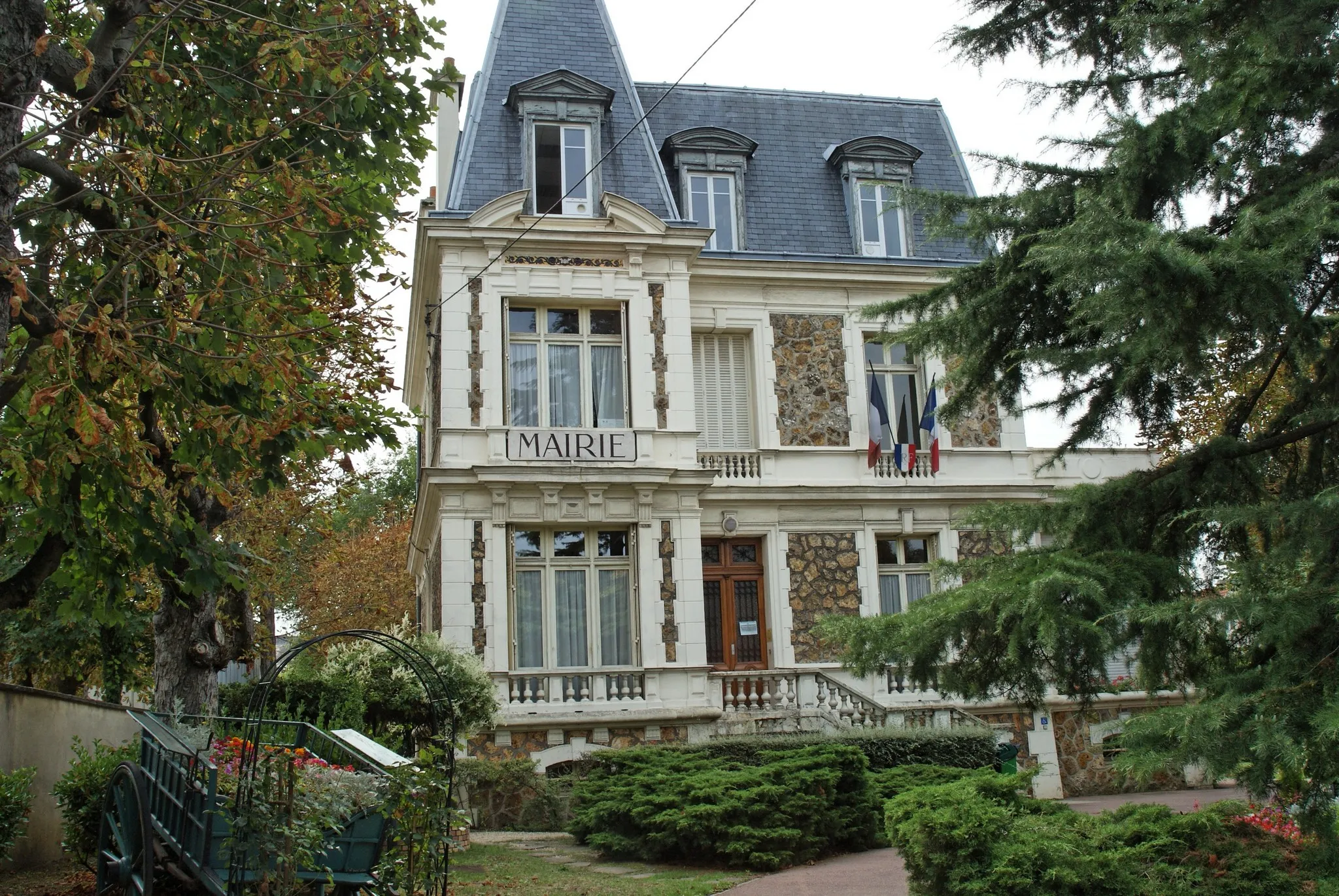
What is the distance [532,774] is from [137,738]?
5.72 meters

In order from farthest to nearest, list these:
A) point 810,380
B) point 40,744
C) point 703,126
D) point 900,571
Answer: point 703,126
point 810,380
point 900,571
point 40,744

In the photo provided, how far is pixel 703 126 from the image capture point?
78.5 feet

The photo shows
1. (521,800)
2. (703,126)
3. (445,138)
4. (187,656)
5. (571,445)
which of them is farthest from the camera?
(445,138)

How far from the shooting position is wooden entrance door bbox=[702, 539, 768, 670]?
2114cm

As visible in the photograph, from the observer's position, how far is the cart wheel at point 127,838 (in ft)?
25.8

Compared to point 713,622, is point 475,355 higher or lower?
higher

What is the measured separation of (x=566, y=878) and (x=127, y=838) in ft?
13.9

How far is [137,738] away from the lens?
13016 mm

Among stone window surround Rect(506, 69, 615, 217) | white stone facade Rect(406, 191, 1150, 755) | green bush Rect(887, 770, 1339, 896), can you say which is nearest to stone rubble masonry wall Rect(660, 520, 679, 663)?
white stone facade Rect(406, 191, 1150, 755)

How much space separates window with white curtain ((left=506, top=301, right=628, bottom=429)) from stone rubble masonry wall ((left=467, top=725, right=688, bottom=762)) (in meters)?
4.70

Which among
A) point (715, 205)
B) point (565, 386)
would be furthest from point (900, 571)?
point (715, 205)

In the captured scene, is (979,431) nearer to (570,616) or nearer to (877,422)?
(877,422)

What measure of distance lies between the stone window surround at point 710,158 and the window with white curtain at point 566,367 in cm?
366

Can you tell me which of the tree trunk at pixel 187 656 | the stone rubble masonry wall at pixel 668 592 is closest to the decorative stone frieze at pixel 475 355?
the stone rubble masonry wall at pixel 668 592
